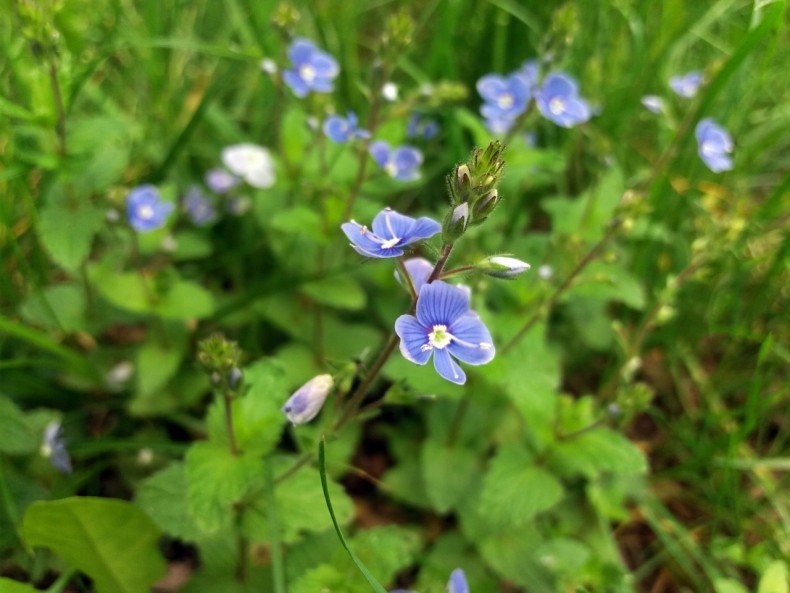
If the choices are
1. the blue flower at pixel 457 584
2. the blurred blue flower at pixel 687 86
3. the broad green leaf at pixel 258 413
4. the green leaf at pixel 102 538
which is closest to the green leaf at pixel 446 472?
the blue flower at pixel 457 584

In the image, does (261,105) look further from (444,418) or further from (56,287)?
(444,418)

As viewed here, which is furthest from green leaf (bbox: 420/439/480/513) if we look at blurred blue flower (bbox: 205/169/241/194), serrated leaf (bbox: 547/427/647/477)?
blurred blue flower (bbox: 205/169/241/194)

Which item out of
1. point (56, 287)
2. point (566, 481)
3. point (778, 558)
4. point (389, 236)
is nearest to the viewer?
point (389, 236)

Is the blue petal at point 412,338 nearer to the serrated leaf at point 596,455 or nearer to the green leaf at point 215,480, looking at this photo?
the green leaf at point 215,480

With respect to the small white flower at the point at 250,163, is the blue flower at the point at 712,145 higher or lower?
higher

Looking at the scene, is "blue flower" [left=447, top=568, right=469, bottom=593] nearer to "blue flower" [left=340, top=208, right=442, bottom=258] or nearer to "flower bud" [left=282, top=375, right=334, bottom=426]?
"flower bud" [left=282, top=375, right=334, bottom=426]

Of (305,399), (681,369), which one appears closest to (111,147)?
(305,399)
